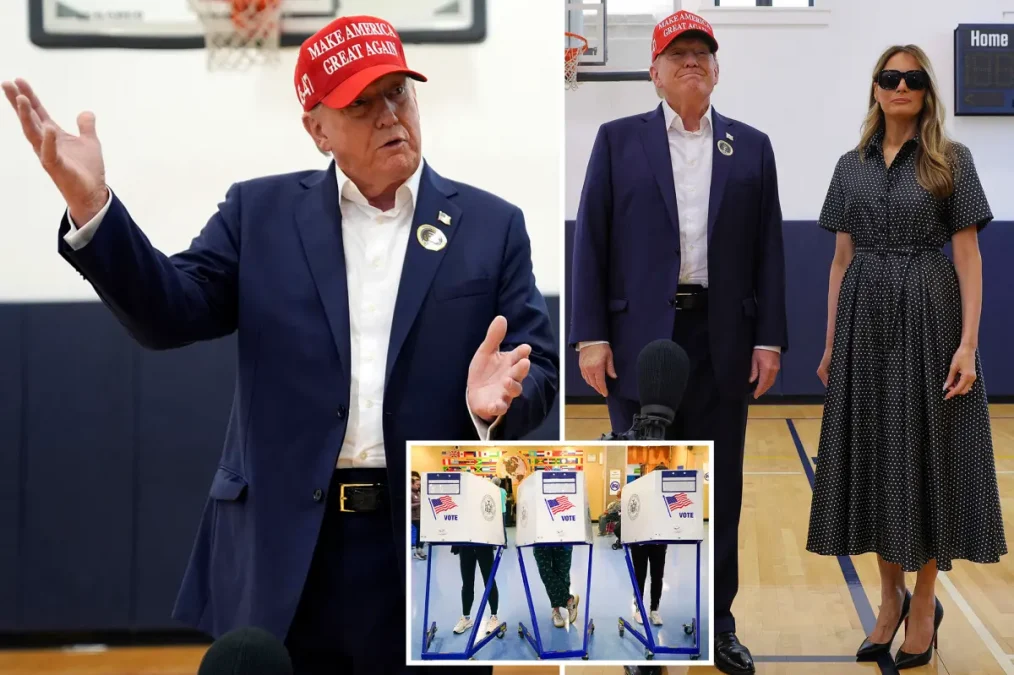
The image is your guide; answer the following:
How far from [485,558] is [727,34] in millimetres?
7564

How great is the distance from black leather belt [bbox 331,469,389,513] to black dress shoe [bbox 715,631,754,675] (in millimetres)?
1638

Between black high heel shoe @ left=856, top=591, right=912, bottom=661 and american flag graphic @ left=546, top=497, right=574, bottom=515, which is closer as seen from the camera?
american flag graphic @ left=546, top=497, right=574, bottom=515

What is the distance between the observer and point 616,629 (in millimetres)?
1370

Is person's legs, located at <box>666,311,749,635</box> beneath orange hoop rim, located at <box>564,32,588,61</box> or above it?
beneath

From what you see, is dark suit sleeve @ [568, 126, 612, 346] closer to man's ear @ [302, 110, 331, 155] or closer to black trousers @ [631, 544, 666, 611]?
man's ear @ [302, 110, 331, 155]

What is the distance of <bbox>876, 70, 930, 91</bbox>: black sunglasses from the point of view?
9.47 ft

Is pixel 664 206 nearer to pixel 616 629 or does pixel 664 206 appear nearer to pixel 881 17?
pixel 616 629

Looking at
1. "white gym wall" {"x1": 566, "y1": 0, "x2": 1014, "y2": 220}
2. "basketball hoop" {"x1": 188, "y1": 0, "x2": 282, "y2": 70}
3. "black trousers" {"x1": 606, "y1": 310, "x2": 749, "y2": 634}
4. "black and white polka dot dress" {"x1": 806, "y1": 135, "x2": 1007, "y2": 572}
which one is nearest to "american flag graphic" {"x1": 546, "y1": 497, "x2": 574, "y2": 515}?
"black trousers" {"x1": 606, "y1": 310, "x2": 749, "y2": 634}

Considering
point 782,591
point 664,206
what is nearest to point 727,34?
point 782,591

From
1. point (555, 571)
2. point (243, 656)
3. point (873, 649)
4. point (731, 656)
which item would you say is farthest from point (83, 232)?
point (873, 649)

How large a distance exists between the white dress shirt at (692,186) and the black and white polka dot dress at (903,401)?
1.81 ft

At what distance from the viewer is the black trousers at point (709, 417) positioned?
273 centimetres

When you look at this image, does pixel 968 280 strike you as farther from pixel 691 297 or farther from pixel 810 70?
pixel 810 70

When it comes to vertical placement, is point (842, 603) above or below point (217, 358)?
below
